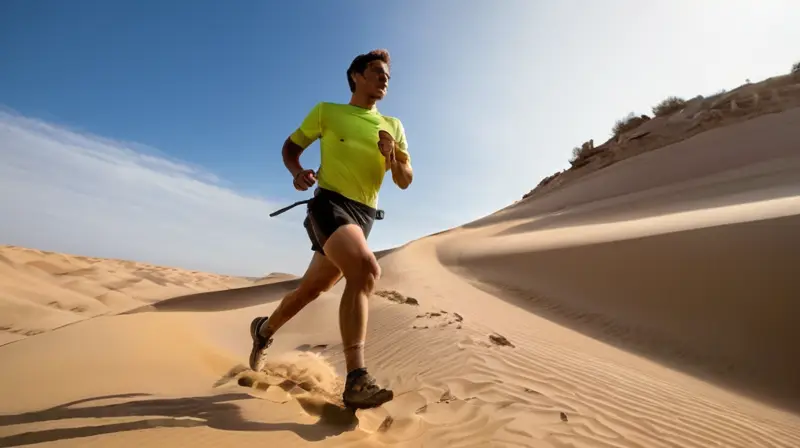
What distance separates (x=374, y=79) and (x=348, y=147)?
20.8 inches

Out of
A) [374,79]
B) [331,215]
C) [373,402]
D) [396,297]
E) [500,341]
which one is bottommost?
[500,341]

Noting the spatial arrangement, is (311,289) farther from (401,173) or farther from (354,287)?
(401,173)

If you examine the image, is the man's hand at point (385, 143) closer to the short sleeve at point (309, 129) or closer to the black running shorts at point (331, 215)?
the black running shorts at point (331, 215)

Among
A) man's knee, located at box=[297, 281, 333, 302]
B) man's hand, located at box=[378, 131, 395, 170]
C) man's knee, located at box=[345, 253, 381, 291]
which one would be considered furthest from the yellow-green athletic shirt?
man's knee, located at box=[297, 281, 333, 302]

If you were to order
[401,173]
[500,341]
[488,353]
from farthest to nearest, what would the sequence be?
1. [500,341]
2. [488,353]
3. [401,173]

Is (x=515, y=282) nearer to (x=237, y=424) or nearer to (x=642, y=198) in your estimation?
(x=237, y=424)

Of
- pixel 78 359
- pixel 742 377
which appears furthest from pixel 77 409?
pixel 742 377

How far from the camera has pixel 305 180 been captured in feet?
8.89

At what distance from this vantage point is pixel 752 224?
7613 millimetres

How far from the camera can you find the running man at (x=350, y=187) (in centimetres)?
246

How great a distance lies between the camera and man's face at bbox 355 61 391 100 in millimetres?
2949

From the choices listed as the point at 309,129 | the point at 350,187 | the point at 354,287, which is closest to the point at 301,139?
the point at 309,129

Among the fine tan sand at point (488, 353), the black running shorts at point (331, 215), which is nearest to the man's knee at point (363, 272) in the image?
the black running shorts at point (331, 215)

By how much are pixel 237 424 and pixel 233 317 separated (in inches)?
299
